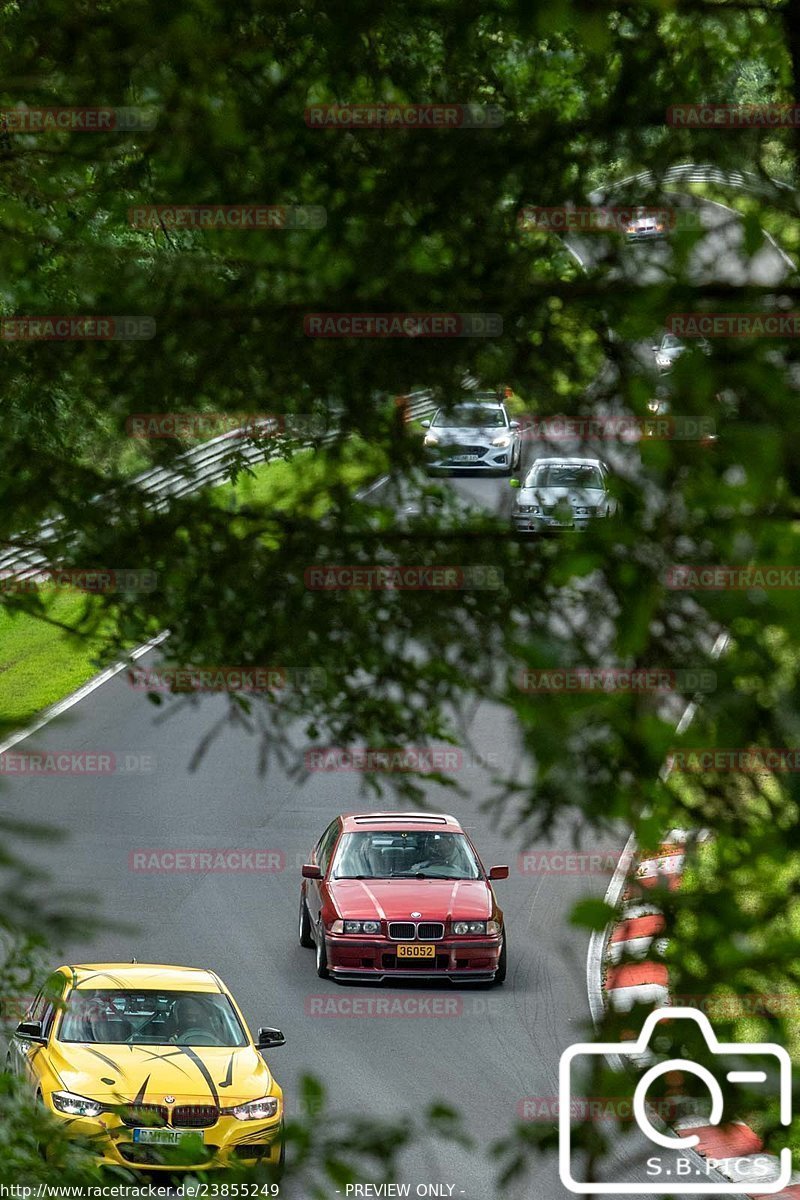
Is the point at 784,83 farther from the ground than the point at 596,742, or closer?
farther from the ground

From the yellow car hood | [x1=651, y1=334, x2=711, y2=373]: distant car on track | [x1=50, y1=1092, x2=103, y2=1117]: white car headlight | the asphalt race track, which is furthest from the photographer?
the asphalt race track

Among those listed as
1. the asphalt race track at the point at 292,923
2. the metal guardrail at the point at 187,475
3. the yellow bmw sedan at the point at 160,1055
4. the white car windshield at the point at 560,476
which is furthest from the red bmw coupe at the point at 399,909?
the white car windshield at the point at 560,476

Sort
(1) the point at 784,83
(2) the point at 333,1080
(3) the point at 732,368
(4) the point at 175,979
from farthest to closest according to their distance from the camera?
1. (2) the point at 333,1080
2. (4) the point at 175,979
3. (1) the point at 784,83
4. (3) the point at 732,368

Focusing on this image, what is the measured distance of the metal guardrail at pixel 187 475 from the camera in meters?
4.52

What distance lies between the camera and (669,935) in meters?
2.93

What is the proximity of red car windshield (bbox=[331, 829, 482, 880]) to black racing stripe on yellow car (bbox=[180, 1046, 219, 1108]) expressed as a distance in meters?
4.49

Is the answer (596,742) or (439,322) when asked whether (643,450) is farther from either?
(439,322)

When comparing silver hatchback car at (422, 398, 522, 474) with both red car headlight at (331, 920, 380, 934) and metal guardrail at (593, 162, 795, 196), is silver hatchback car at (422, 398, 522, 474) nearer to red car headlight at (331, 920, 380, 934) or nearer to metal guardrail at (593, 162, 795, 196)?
metal guardrail at (593, 162, 795, 196)

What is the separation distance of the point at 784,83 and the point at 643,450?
2204 mm

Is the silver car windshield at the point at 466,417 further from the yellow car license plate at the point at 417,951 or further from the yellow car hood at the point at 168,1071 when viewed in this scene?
the yellow car license plate at the point at 417,951

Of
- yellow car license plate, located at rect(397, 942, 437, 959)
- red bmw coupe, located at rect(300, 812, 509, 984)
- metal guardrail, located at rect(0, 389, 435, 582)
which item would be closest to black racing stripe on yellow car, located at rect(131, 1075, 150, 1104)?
red bmw coupe, located at rect(300, 812, 509, 984)

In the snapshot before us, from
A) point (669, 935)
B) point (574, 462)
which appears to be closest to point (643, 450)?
point (669, 935)

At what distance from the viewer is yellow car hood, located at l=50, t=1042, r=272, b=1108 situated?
10602 millimetres

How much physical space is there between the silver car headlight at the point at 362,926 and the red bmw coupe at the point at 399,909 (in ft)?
0.03
